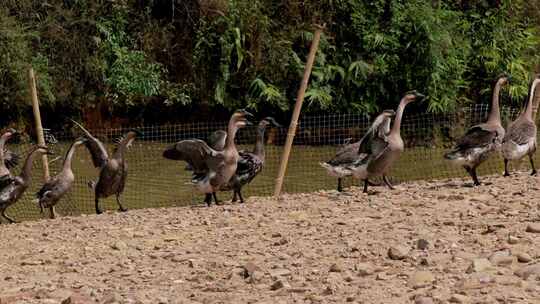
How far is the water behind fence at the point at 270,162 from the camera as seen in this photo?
13953mm

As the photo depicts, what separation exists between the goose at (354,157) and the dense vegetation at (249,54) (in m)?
8.76

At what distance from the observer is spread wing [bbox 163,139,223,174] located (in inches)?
448

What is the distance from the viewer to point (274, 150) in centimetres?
1803

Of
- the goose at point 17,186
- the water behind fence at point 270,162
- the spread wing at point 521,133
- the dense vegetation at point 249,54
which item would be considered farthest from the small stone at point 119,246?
the dense vegetation at point 249,54

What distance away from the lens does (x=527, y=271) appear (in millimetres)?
5902

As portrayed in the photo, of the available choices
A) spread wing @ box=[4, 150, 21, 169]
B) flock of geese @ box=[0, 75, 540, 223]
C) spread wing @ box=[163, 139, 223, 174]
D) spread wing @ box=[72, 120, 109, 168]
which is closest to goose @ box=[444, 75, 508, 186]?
flock of geese @ box=[0, 75, 540, 223]

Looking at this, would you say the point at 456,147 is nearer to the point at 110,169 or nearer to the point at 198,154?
the point at 198,154

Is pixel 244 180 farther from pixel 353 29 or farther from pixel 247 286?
pixel 353 29

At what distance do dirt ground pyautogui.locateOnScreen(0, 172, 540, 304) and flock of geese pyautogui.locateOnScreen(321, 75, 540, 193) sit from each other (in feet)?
3.18

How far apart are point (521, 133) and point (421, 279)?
6.05 m

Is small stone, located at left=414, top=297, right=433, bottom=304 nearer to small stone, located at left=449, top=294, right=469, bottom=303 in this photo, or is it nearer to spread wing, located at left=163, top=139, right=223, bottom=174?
small stone, located at left=449, top=294, right=469, bottom=303

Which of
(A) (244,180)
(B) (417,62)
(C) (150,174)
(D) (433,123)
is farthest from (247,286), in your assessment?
(B) (417,62)

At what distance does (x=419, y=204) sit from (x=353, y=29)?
528 inches

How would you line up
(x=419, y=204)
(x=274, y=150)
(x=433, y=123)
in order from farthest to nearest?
(x=433, y=123), (x=274, y=150), (x=419, y=204)
